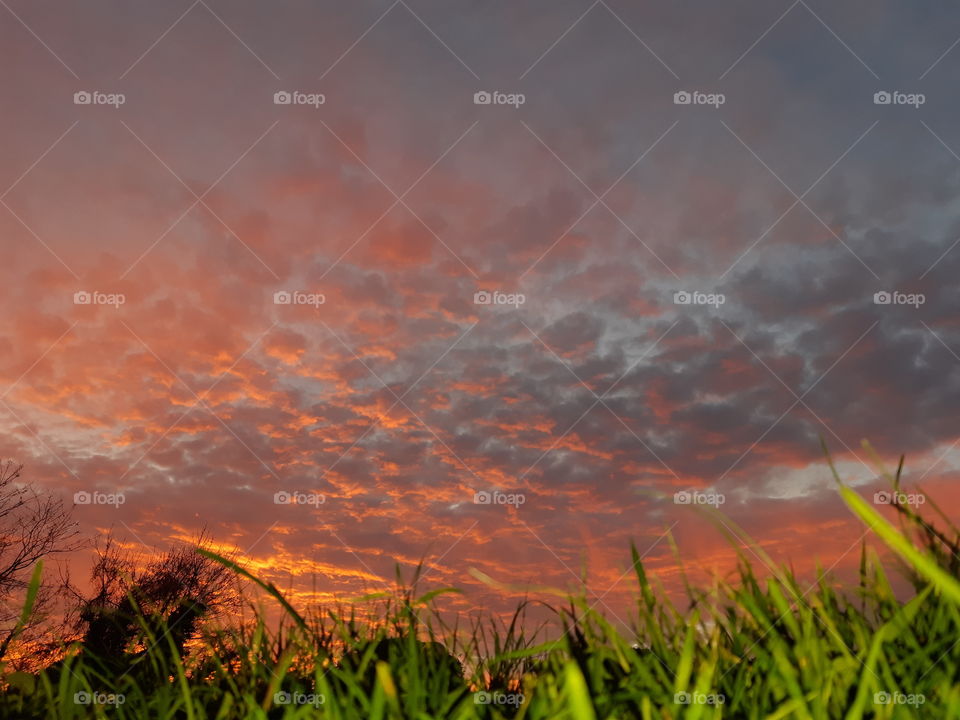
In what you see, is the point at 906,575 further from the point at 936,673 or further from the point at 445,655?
the point at 445,655

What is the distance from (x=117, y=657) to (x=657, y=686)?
12.6 ft

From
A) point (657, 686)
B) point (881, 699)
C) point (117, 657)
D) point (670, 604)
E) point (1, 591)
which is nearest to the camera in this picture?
point (881, 699)

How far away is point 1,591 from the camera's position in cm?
2508

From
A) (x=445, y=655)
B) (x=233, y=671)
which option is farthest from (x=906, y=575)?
(x=233, y=671)

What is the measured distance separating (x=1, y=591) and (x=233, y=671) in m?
25.1

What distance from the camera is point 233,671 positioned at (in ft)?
14.6

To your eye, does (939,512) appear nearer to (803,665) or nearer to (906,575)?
(906,575)

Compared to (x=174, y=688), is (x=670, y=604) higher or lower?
higher

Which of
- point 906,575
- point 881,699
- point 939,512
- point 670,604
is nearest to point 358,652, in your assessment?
point 670,604

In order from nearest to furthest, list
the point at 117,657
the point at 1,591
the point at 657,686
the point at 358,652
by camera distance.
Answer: the point at 657,686, the point at 358,652, the point at 117,657, the point at 1,591

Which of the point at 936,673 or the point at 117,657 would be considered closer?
the point at 936,673

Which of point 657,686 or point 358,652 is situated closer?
point 657,686

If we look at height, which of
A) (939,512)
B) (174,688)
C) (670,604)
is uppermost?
(939,512)

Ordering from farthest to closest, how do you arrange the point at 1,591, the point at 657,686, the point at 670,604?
the point at 1,591, the point at 670,604, the point at 657,686
